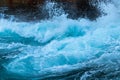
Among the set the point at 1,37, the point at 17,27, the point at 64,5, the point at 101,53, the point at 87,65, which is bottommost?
the point at 87,65

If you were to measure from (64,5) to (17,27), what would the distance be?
1.94 meters

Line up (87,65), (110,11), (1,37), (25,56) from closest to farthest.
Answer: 1. (87,65)
2. (25,56)
3. (1,37)
4. (110,11)

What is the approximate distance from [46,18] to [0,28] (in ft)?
5.66

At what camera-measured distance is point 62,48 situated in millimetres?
8695

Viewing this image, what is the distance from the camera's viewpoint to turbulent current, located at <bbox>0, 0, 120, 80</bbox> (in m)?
7.05

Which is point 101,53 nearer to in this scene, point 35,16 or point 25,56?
point 25,56

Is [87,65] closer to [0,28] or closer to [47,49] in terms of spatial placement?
[47,49]

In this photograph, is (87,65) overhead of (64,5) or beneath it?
beneath

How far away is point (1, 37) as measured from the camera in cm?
1013

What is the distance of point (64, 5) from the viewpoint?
38.3 ft

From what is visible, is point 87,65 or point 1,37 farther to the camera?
point 1,37

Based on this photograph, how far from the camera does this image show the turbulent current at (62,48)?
7047mm

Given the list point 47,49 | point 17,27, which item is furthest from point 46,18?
point 47,49

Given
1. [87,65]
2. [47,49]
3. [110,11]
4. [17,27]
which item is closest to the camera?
[87,65]
